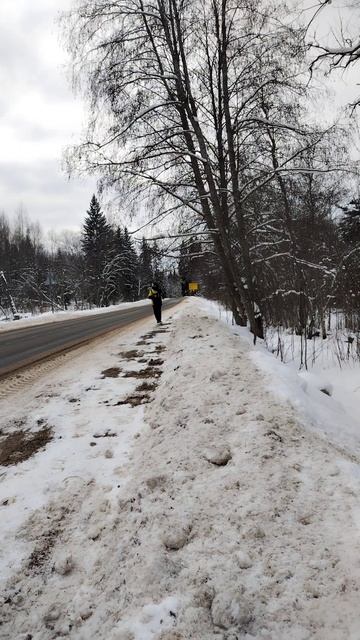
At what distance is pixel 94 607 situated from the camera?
2070 millimetres

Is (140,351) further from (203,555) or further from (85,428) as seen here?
(203,555)

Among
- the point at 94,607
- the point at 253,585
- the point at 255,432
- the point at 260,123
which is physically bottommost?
the point at 94,607

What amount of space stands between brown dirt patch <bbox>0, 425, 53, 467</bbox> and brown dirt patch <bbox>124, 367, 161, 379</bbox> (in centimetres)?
212

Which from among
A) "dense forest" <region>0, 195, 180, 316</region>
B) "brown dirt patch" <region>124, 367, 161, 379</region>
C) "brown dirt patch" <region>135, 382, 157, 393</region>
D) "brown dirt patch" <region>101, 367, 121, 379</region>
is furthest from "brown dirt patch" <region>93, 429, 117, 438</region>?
"dense forest" <region>0, 195, 180, 316</region>

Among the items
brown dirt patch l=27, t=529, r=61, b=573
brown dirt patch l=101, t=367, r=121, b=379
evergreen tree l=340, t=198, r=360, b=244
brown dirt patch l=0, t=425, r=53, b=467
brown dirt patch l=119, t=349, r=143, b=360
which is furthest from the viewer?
evergreen tree l=340, t=198, r=360, b=244

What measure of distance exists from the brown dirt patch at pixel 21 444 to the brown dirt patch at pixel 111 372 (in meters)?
2.07

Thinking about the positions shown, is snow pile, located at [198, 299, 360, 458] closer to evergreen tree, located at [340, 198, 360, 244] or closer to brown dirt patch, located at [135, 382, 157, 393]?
brown dirt patch, located at [135, 382, 157, 393]

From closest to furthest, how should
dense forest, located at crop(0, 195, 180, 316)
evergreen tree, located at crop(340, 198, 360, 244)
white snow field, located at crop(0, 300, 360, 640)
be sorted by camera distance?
white snow field, located at crop(0, 300, 360, 640)
evergreen tree, located at crop(340, 198, 360, 244)
dense forest, located at crop(0, 195, 180, 316)

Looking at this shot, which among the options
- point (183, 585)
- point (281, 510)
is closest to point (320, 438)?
point (281, 510)

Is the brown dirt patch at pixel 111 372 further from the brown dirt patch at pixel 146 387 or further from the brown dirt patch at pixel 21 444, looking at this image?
the brown dirt patch at pixel 21 444

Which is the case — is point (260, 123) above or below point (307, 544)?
above

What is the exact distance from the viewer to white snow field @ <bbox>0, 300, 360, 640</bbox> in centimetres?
188

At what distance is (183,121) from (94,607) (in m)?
10.6

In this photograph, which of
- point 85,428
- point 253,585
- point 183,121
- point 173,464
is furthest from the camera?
point 183,121
